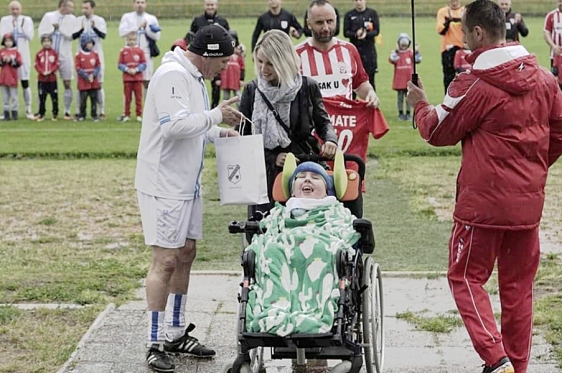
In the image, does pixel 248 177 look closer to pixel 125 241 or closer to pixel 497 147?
pixel 497 147

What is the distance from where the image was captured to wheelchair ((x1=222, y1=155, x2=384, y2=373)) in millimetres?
6004

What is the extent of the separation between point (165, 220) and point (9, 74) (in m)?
16.7

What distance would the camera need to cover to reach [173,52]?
715 centimetres

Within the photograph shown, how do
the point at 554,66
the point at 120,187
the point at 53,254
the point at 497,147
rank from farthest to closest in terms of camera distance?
the point at 554,66, the point at 120,187, the point at 53,254, the point at 497,147

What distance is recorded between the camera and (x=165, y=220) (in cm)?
704

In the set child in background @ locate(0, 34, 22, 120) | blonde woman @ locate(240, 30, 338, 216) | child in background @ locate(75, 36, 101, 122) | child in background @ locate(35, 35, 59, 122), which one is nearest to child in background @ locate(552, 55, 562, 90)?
child in background @ locate(75, 36, 101, 122)

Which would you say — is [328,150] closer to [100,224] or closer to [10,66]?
[100,224]

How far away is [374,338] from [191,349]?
1.29 meters

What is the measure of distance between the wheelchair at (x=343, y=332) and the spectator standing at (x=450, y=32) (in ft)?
49.7

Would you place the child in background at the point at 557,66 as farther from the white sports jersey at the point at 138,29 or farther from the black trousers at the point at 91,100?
the black trousers at the point at 91,100

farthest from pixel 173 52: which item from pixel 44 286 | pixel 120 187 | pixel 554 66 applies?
pixel 554 66

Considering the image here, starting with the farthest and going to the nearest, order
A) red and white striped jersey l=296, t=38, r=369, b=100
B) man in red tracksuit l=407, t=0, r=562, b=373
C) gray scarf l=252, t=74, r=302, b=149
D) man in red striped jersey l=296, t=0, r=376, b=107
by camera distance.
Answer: red and white striped jersey l=296, t=38, r=369, b=100
man in red striped jersey l=296, t=0, r=376, b=107
gray scarf l=252, t=74, r=302, b=149
man in red tracksuit l=407, t=0, r=562, b=373

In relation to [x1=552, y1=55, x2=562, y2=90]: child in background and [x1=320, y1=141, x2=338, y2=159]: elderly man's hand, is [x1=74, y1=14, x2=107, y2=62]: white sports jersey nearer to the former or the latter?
[x1=552, y1=55, x2=562, y2=90]: child in background

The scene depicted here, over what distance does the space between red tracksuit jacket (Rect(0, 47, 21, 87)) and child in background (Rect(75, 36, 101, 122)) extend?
1.32m
